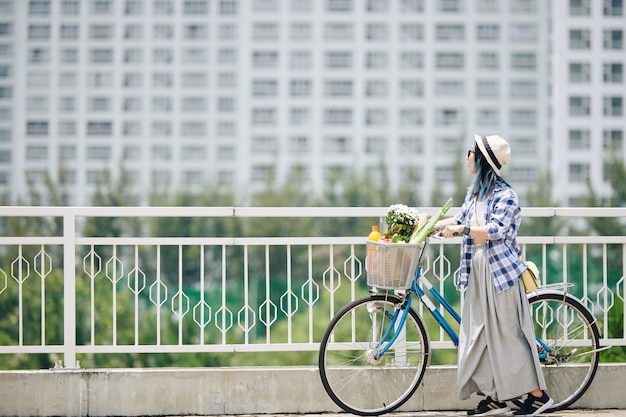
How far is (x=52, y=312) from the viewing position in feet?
82.5

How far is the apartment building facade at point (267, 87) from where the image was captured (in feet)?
247

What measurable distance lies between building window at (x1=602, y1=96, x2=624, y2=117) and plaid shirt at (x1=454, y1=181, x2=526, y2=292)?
233 feet

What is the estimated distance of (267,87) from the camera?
76125mm

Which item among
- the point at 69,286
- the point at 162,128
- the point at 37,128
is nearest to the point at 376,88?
the point at 162,128

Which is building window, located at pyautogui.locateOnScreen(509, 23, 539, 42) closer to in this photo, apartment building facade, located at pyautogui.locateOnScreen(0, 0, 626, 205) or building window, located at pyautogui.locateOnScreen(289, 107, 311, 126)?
apartment building facade, located at pyautogui.locateOnScreen(0, 0, 626, 205)

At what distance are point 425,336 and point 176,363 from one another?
27.4 m

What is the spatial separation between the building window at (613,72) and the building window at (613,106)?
1551 mm

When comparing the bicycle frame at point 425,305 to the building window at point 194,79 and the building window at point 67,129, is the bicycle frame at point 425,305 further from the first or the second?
the building window at point 67,129

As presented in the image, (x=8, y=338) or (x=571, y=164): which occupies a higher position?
(x=571, y=164)

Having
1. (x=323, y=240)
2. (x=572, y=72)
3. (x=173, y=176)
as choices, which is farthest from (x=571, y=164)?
(x=323, y=240)

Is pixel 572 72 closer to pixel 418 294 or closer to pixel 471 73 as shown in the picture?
pixel 471 73

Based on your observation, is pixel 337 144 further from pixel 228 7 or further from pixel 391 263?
pixel 391 263

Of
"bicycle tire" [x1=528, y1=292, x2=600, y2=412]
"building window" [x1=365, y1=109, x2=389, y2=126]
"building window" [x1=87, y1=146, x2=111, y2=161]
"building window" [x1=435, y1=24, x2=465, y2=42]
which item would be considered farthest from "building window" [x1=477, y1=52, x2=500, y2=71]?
"bicycle tire" [x1=528, y1=292, x2=600, y2=412]

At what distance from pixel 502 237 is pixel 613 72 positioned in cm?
7321
